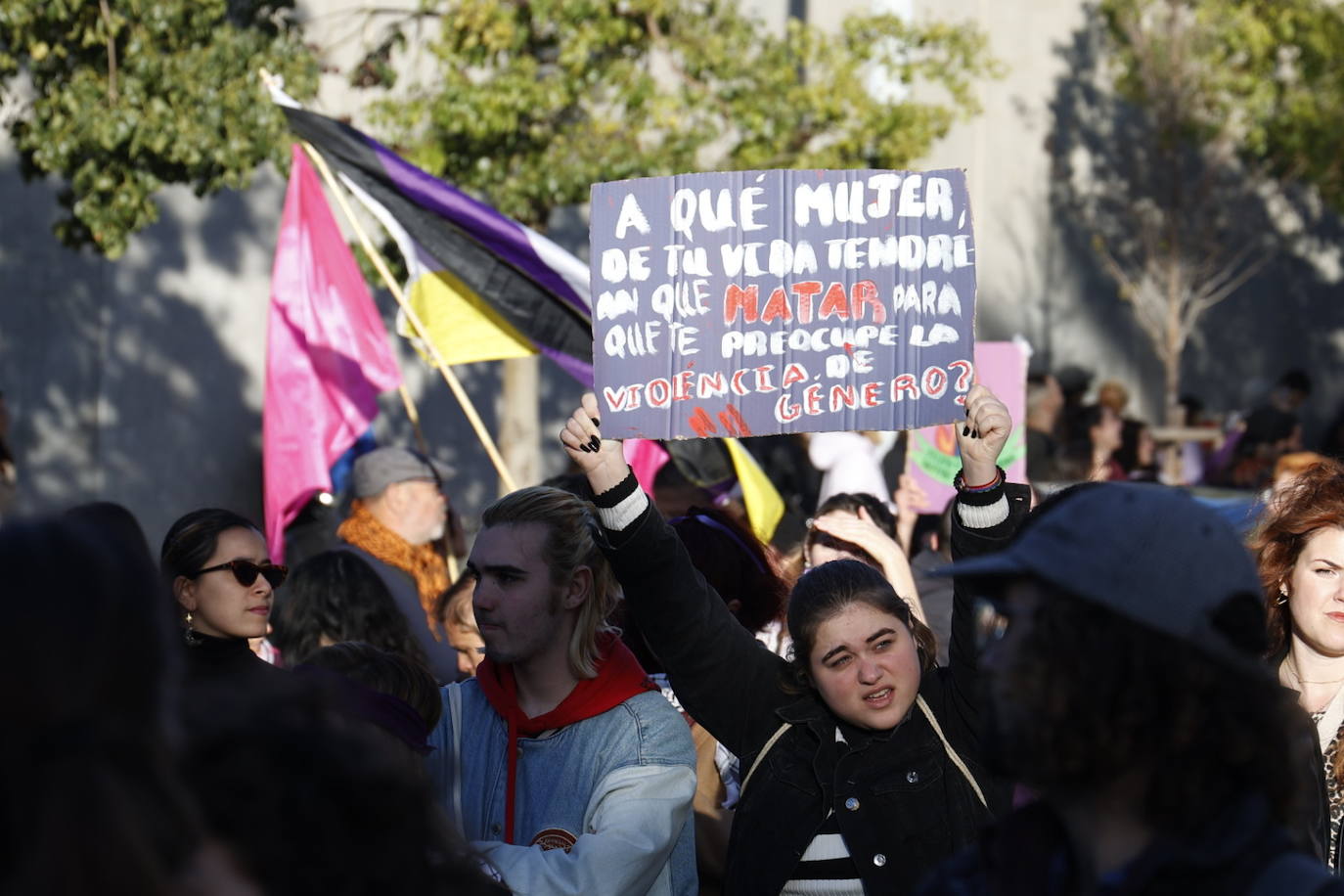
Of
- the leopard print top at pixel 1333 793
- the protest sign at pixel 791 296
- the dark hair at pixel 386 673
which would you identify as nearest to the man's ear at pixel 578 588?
the dark hair at pixel 386 673

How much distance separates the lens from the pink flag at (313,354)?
7.43 m

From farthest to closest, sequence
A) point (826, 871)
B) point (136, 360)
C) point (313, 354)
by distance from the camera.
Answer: point (136, 360) < point (313, 354) < point (826, 871)

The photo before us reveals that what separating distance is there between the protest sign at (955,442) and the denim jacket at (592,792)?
187 inches

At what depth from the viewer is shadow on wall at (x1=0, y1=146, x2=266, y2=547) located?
11594mm

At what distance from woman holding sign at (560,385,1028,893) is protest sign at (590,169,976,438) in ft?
1.71

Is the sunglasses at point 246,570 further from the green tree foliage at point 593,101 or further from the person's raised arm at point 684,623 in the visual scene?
the green tree foliage at point 593,101

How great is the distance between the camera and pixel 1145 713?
6.49ft

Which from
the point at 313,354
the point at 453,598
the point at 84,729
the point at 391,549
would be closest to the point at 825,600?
the point at 84,729

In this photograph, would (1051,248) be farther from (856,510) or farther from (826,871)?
(826,871)

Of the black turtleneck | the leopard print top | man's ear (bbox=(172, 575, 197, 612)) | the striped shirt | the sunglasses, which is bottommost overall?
the striped shirt

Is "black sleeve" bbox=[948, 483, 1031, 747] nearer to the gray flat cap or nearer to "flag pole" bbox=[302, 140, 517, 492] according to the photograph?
"flag pole" bbox=[302, 140, 517, 492]

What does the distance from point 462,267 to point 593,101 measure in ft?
15.6

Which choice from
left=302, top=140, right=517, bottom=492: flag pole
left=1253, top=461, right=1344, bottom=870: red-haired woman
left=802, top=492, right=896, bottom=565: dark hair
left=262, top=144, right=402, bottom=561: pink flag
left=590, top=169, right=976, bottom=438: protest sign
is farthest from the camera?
left=262, top=144, right=402, bottom=561: pink flag

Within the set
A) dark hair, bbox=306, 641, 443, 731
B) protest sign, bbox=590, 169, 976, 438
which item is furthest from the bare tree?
dark hair, bbox=306, 641, 443, 731
